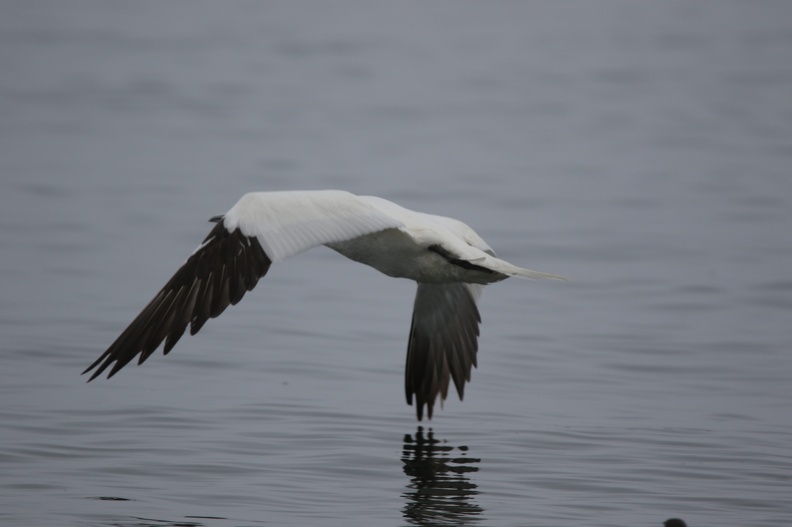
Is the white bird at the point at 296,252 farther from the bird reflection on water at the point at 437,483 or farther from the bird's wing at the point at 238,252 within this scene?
the bird reflection on water at the point at 437,483

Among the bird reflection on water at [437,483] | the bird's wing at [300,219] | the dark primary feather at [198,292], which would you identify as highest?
the bird's wing at [300,219]

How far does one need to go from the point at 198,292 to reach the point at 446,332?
9.23 ft

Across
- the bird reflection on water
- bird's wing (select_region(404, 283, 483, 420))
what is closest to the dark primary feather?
the bird reflection on water

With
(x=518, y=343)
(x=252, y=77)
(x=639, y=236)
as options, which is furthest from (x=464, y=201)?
(x=252, y=77)

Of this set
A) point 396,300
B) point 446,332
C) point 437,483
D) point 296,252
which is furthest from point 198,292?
point 396,300

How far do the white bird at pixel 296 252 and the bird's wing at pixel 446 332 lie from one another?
0.21 meters

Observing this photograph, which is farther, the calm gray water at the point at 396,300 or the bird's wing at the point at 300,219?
the calm gray water at the point at 396,300

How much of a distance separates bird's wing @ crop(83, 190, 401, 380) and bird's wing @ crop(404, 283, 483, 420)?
6.04 ft

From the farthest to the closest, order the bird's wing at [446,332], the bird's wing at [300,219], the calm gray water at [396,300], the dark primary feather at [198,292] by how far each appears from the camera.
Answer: the bird's wing at [446,332]
the calm gray water at [396,300]
the bird's wing at [300,219]
the dark primary feather at [198,292]

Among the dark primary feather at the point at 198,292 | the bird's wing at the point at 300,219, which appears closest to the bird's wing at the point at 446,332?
the bird's wing at the point at 300,219

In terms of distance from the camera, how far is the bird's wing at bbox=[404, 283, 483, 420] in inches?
363

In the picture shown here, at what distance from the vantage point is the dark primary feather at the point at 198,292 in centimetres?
666

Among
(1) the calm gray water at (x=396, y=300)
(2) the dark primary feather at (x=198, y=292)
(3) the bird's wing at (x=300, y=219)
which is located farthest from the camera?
(1) the calm gray water at (x=396, y=300)

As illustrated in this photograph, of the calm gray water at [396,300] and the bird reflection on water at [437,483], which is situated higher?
the calm gray water at [396,300]
